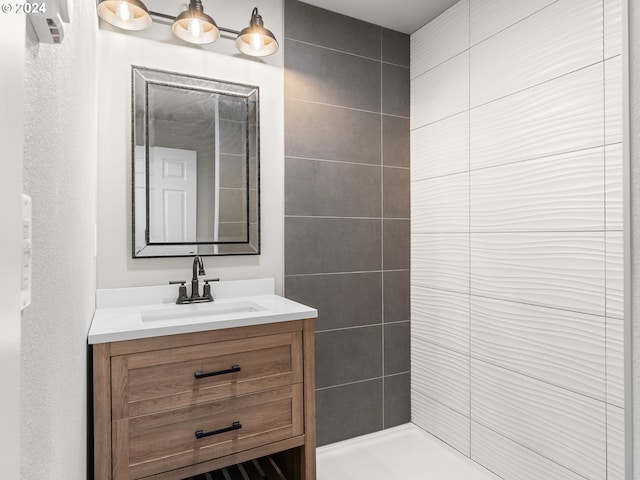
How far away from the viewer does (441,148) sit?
235cm

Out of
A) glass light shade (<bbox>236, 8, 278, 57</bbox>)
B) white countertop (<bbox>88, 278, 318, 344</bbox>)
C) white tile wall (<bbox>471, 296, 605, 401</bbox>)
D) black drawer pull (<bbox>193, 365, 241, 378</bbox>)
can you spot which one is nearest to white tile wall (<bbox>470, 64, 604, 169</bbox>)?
white tile wall (<bbox>471, 296, 605, 401</bbox>)

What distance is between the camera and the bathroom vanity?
137 centimetres

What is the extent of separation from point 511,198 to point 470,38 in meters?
0.94

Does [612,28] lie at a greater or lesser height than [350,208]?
greater

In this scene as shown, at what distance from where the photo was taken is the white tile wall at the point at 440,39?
7.21 feet

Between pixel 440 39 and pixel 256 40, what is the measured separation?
113 cm

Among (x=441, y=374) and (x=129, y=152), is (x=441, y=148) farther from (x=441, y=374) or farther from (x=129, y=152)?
(x=129, y=152)

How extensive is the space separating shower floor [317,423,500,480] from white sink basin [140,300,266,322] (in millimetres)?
995

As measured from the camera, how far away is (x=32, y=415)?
498mm

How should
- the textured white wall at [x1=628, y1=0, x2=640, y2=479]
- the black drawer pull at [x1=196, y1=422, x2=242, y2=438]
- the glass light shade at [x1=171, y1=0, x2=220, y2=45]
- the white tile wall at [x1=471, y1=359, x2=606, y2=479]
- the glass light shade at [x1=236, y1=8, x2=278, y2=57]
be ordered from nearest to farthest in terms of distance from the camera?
the textured white wall at [x1=628, y1=0, x2=640, y2=479] → the black drawer pull at [x1=196, y1=422, x2=242, y2=438] → the white tile wall at [x1=471, y1=359, x2=606, y2=479] → the glass light shade at [x1=171, y1=0, x2=220, y2=45] → the glass light shade at [x1=236, y1=8, x2=278, y2=57]

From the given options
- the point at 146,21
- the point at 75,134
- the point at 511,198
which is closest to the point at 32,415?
the point at 75,134

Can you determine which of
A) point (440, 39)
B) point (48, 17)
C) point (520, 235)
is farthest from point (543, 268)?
point (48, 17)

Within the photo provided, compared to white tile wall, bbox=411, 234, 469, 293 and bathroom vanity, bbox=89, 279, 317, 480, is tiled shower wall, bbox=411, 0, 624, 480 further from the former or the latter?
bathroom vanity, bbox=89, 279, 317, 480

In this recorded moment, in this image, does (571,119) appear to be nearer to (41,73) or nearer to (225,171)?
(225,171)
